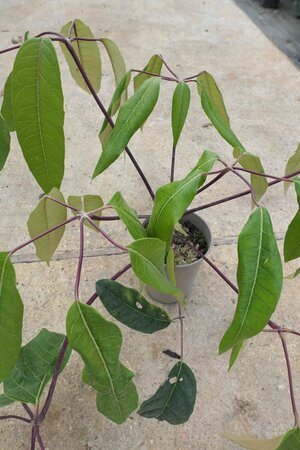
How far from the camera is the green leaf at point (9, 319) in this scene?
1.67 ft

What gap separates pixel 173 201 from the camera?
574 millimetres

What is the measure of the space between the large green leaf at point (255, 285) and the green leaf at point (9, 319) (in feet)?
0.85

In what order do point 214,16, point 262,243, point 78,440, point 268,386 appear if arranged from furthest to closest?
point 214,16 < point 268,386 < point 78,440 < point 262,243

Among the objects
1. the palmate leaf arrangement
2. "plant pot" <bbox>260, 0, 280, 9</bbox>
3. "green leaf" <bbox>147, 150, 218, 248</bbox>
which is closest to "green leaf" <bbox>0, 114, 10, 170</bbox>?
the palmate leaf arrangement

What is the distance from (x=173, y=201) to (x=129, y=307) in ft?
0.70

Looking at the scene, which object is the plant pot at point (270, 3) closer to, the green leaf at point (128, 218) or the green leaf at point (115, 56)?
the green leaf at point (115, 56)

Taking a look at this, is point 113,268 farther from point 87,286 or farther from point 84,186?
point 84,186

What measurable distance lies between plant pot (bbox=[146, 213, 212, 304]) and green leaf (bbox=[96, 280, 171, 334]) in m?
0.29

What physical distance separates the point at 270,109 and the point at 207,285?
1.13 m

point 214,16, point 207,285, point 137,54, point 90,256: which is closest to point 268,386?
point 207,285

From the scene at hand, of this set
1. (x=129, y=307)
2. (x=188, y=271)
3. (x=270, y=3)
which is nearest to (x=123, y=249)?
(x=129, y=307)

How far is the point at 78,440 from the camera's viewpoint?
922 mm

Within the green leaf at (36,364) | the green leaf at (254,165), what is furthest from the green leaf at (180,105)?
the green leaf at (36,364)

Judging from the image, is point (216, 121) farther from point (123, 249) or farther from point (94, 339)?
point (94, 339)
